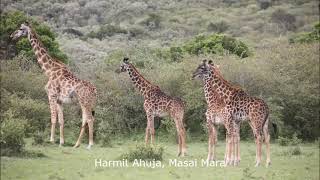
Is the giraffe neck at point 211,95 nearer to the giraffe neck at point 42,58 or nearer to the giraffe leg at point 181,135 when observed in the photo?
the giraffe leg at point 181,135

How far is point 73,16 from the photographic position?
2208 cm

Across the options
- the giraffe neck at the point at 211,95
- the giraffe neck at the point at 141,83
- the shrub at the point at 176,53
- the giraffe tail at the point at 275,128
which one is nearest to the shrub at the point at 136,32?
the shrub at the point at 176,53

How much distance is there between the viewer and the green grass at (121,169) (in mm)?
13180

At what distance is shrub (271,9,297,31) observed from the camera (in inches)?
1284

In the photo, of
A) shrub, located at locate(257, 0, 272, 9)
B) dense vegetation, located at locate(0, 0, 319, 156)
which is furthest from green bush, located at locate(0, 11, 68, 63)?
shrub, located at locate(257, 0, 272, 9)

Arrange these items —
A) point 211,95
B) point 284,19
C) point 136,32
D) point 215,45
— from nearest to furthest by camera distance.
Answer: point 211,95, point 136,32, point 215,45, point 284,19

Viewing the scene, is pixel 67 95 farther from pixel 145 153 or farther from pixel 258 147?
pixel 258 147

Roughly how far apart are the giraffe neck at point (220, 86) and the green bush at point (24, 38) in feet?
23.5

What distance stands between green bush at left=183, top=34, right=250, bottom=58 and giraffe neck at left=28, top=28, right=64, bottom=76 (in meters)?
11.0

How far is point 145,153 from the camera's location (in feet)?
48.3

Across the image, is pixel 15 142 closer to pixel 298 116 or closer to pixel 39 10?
pixel 39 10

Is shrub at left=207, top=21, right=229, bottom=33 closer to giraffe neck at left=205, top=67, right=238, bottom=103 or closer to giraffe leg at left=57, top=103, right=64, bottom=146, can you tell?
giraffe neck at left=205, top=67, right=238, bottom=103

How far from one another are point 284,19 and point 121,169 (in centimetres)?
2249

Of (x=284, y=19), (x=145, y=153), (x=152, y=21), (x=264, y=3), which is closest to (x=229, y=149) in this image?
(x=145, y=153)
